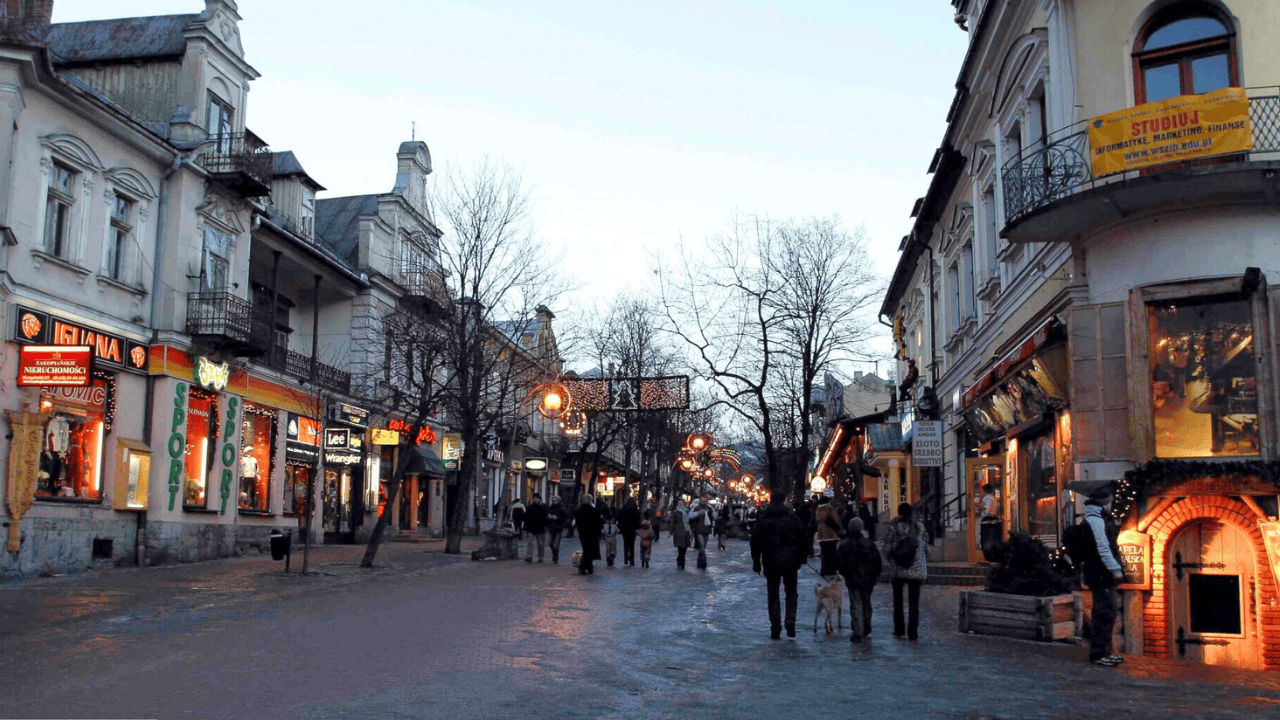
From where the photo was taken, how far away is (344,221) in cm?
4194

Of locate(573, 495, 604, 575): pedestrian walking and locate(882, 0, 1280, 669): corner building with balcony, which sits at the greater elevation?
locate(882, 0, 1280, 669): corner building with balcony

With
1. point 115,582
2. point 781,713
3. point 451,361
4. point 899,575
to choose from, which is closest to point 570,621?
point 899,575

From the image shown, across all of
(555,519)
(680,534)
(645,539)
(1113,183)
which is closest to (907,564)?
(1113,183)

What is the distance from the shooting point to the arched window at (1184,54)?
15023 mm

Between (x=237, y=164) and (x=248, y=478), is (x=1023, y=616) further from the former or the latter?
(x=248, y=478)

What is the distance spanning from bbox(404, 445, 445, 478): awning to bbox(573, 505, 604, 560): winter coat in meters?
17.0

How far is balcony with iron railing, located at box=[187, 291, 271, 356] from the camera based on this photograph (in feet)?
85.8

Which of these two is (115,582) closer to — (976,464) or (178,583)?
(178,583)

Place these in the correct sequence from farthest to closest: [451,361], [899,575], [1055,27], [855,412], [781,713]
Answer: [855,412] < [451,361] < [1055,27] < [899,575] < [781,713]

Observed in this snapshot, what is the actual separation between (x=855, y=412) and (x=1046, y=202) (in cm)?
6269

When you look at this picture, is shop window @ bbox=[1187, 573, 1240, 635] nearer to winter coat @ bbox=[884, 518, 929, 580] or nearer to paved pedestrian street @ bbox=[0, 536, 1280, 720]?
paved pedestrian street @ bbox=[0, 536, 1280, 720]

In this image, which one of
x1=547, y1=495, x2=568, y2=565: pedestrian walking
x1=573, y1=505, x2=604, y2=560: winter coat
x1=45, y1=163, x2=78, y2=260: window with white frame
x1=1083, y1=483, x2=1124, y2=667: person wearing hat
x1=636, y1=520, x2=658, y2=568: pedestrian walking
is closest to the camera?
x1=1083, y1=483, x2=1124, y2=667: person wearing hat

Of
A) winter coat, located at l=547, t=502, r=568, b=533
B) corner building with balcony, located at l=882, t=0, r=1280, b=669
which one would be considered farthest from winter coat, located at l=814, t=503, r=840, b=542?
corner building with balcony, located at l=882, t=0, r=1280, b=669

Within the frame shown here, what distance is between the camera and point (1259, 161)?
543 inches
